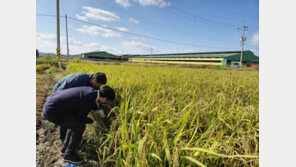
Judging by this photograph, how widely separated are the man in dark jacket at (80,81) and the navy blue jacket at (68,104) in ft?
2.39

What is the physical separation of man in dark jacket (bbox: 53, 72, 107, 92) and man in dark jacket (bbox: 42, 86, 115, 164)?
0.71m

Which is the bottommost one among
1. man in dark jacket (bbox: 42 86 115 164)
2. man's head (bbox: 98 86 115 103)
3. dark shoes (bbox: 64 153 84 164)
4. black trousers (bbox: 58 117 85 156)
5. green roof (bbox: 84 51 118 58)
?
dark shoes (bbox: 64 153 84 164)

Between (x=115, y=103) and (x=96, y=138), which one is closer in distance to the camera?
(x=96, y=138)

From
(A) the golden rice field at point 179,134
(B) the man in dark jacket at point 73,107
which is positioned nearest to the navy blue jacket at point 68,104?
(B) the man in dark jacket at point 73,107

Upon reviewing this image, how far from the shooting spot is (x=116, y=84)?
285 centimetres

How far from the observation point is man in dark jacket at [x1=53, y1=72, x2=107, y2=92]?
2.58m

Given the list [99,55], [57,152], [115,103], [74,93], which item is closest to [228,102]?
[115,103]

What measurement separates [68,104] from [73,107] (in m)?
0.08

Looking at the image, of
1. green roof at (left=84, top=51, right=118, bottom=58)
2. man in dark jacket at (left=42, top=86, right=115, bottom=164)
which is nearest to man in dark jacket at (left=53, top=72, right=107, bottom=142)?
man in dark jacket at (left=42, top=86, right=115, bottom=164)

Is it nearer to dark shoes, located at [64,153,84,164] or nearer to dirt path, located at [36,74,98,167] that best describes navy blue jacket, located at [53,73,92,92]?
dirt path, located at [36,74,98,167]

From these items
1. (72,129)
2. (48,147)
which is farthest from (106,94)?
(48,147)

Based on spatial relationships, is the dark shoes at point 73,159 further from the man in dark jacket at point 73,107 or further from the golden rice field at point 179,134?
the golden rice field at point 179,134

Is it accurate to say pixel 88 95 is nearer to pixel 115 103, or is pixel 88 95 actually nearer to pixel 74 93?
pixel 74 93

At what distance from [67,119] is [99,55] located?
154 feet
